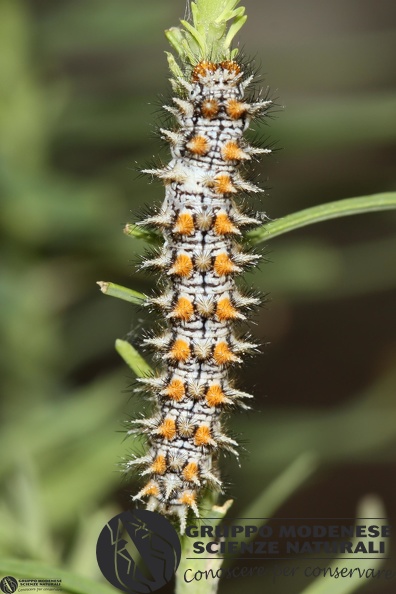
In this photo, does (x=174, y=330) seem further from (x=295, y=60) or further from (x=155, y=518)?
(x=295, y=60)

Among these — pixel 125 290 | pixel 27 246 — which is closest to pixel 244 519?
pixel 125 290

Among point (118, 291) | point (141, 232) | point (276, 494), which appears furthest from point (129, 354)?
point (276, 494)

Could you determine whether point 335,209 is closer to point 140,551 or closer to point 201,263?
point 201,263

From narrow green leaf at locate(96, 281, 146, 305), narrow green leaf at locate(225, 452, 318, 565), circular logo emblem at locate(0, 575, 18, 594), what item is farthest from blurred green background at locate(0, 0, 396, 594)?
narrow green leaf at locate(96, 281, 146, 305)

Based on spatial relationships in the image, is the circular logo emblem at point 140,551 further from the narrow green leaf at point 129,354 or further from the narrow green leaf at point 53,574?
the narrow green leaf at point 129,354

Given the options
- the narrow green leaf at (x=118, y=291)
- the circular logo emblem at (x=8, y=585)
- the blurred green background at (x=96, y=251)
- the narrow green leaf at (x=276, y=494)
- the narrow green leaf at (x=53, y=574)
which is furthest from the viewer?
the blurred green background at (x=96, y=251)

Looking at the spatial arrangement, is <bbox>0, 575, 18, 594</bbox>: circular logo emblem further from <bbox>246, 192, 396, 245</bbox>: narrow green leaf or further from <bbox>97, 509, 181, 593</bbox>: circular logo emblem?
<bbox>246, 192, 396, 245</bbox>: narrow green leaf

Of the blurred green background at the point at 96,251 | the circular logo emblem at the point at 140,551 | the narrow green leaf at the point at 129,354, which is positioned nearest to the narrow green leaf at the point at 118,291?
the narrow green leaf at the point at 129,354
